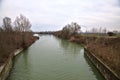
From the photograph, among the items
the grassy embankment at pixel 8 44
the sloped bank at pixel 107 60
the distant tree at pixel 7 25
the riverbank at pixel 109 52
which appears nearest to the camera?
the sloped bank at pixel 107 60

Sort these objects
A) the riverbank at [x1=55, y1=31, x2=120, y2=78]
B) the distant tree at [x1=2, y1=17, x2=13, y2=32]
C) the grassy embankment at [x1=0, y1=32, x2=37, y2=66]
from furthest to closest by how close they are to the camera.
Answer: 1. the distant tree at [x1=2, y1=17, x2=13, y2=32]
2. the grassy embankment at [x1=0, y1=32, x2=37, y2=66]
3. the riverbank at [x1=55, y1=31, x2=120, y2=78]

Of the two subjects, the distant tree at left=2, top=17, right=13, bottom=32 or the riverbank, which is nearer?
the riverbank

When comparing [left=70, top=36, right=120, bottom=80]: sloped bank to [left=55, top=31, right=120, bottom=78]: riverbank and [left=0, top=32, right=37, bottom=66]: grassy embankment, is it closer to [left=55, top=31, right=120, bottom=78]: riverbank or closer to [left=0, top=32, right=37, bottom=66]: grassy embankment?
[left=55, top=31, right=120, bottom=78]: riverbank

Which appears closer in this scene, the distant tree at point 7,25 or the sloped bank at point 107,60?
the sloped bank at point 107,60

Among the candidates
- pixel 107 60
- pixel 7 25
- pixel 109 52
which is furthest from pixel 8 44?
pixel 7 25

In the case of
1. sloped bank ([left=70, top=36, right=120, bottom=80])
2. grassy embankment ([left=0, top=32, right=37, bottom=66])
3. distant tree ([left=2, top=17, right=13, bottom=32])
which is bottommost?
sloped bank ([left=70, top=36, right=120, bottom=80])

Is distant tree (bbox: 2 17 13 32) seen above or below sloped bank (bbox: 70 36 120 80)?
above

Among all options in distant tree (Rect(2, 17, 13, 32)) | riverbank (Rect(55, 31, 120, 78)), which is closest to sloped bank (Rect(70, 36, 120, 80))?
riverbank (Rect(55, 31, 120, 78))

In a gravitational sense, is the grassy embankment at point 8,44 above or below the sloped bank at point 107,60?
above

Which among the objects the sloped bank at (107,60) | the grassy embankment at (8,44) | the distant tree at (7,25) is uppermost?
the distant tree at (7,25)

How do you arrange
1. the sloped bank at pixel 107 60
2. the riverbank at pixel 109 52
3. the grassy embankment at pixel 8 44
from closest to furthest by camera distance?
the sloped bank at pixel 107 60 < the riverbank at pixel 109 52 < the grassy embankment at pixel 8 44

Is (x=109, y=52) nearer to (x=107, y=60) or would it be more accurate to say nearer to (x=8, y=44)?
(x=107, y=60)

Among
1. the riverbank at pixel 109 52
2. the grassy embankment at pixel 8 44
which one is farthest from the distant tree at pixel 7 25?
the riverbank at pixel 109 52

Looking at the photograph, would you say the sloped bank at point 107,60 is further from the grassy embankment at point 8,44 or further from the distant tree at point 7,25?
the distant tree at point 7,25
